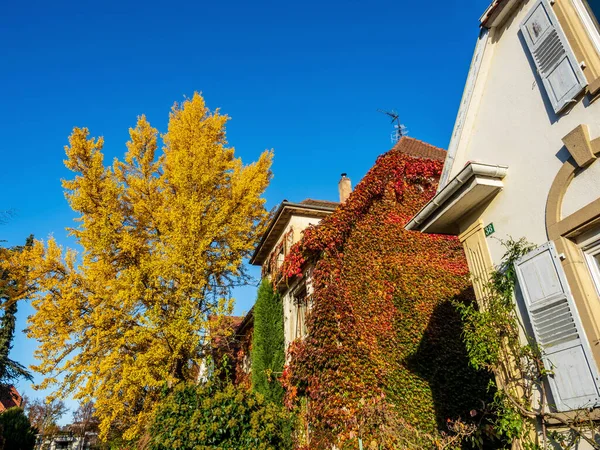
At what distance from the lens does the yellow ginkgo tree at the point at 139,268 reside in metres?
12.2

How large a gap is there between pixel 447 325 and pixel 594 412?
675cm

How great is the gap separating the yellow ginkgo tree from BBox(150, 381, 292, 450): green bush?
4.96m

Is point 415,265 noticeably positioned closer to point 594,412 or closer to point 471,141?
point 471,141

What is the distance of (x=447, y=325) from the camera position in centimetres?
991

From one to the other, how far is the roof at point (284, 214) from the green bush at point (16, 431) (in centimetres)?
1726

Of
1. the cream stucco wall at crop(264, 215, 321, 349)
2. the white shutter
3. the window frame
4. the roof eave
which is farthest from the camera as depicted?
the cream stucco wall at crop(264, 215, 321, 349)

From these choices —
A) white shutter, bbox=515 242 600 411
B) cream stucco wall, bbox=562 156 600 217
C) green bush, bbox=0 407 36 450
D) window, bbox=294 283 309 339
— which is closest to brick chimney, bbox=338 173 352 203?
window, bbox=294 283 309 339

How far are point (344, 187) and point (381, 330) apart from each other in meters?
7.08

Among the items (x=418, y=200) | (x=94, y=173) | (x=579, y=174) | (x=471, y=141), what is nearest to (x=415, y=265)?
(x=418, y=200)

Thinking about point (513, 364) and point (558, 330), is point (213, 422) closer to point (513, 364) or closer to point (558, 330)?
point (513, 364)

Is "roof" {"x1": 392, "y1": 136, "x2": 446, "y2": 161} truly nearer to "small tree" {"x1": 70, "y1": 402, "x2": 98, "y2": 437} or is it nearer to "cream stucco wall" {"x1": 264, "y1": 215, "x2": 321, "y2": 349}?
"cream stucco wall" {"x1": 264, "y1": 215, "x2": 321, "y2": 349}

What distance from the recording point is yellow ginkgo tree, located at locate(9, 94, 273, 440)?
479 inches

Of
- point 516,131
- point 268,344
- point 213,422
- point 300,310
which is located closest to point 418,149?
point 300,310

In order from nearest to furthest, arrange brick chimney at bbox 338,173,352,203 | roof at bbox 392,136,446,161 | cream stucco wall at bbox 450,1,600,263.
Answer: cream stucco wall at bbox 450,1,600,263
roof at bbox 392,136,446,161
brick chimney at bbox 338,173,352,203
